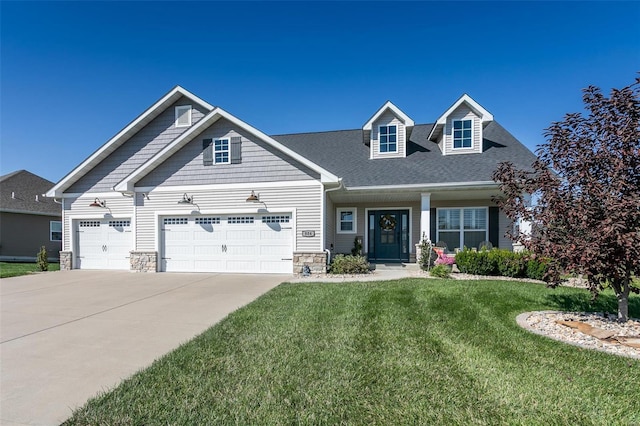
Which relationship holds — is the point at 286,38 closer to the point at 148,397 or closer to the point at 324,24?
the point at 324,24

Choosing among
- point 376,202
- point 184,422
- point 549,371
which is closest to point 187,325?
point 184,422

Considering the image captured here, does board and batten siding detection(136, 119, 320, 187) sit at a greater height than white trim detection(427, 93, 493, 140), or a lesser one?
lesser

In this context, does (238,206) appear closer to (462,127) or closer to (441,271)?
(441,271)

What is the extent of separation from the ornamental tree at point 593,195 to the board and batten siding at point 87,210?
12994 millimetres

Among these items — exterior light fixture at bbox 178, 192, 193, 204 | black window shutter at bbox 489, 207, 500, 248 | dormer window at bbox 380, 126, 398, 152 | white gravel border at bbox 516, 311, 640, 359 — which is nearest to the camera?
white gravel border at bbox 516, 311, 640, 359

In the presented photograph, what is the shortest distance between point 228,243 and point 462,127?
10542 mm

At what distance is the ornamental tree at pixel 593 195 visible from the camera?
4012 millimetres

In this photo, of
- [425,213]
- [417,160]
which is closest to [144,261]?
[425,213]

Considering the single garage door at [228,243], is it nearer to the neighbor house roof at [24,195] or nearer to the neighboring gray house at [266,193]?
the neighboring gray house at [266,193]

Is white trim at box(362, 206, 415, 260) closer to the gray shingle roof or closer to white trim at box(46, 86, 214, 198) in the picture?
the gray shingle roof

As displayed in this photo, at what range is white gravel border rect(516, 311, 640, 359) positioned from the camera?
3.91 m

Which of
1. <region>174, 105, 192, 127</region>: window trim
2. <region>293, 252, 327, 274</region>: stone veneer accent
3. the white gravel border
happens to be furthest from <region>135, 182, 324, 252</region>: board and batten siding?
the white gravel border

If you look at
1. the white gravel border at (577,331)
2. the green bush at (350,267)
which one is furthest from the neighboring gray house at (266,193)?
the white gravel border at (577,331)

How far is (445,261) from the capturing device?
9.61m
